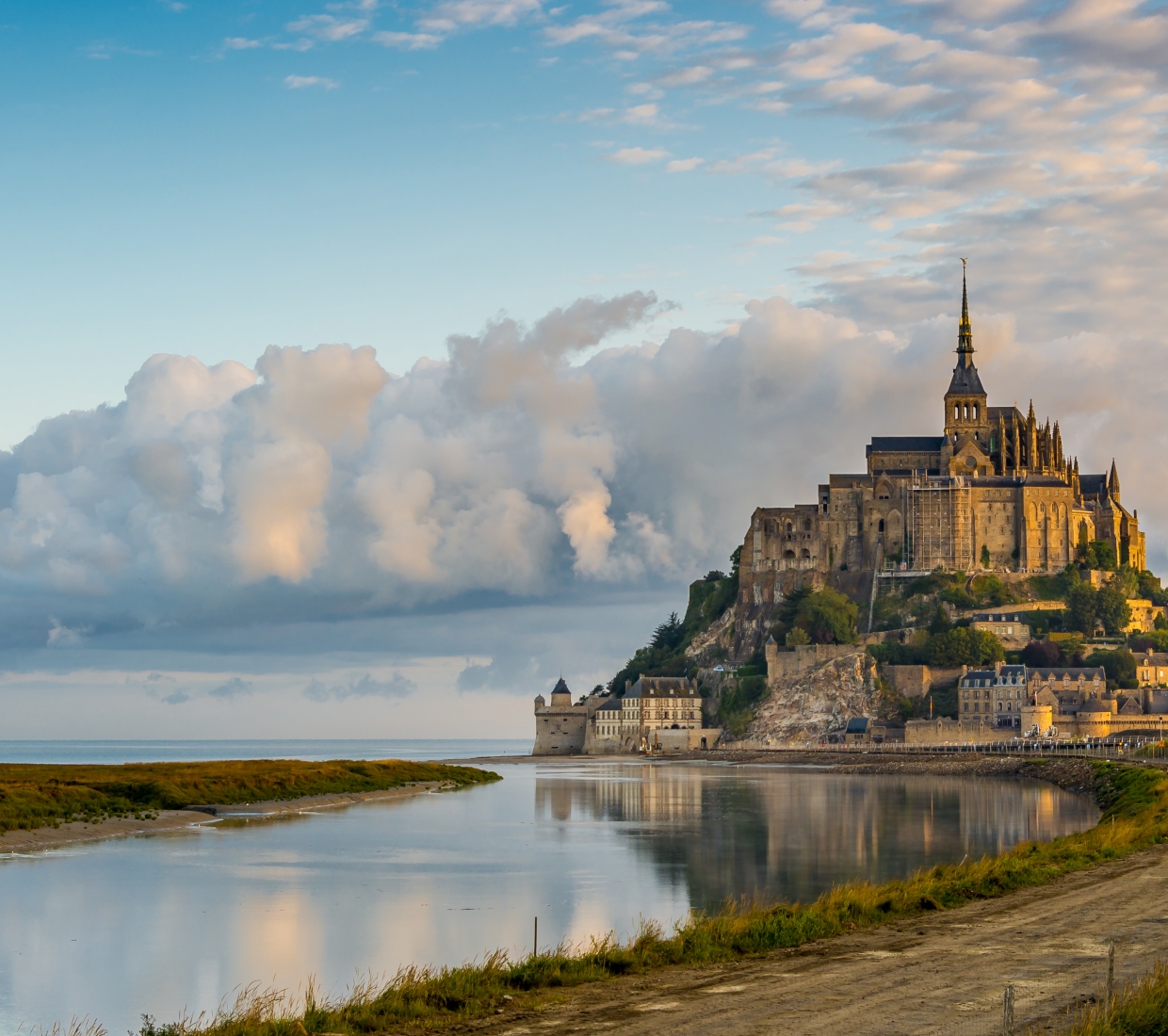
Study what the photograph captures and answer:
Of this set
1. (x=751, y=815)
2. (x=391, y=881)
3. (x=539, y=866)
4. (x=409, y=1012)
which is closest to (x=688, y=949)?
(x=409, y=1012)

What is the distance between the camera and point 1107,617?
112812mm

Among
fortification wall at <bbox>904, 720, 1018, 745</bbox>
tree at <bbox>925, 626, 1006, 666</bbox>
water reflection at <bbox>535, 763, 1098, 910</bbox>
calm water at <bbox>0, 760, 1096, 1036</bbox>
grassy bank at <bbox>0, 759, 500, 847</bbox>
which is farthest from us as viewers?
tree at <bbox>925, 626, 1006, 666</bbox>

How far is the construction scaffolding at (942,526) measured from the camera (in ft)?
386

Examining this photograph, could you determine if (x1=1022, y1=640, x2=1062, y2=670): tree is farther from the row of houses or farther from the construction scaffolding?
the row of houses

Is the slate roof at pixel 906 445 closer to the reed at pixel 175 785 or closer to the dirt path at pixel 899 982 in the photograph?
the reed at pixel 175 785

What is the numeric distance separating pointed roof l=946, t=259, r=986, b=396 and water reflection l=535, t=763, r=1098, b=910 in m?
53.0

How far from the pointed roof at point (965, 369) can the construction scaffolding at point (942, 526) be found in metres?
14.0

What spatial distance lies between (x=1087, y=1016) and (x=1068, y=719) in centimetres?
9187

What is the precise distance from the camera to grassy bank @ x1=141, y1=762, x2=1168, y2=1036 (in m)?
15.8

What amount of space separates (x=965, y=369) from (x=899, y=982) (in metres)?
120

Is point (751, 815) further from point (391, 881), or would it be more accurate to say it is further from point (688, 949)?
point (688, 949)

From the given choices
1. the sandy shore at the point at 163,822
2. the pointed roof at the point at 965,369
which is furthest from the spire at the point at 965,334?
the sandy shore at the point at 163,822

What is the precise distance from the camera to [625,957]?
1873 centimetres

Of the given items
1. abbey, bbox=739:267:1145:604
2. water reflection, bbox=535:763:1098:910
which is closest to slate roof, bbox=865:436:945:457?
abbey, bbox=739:267:1145:604
